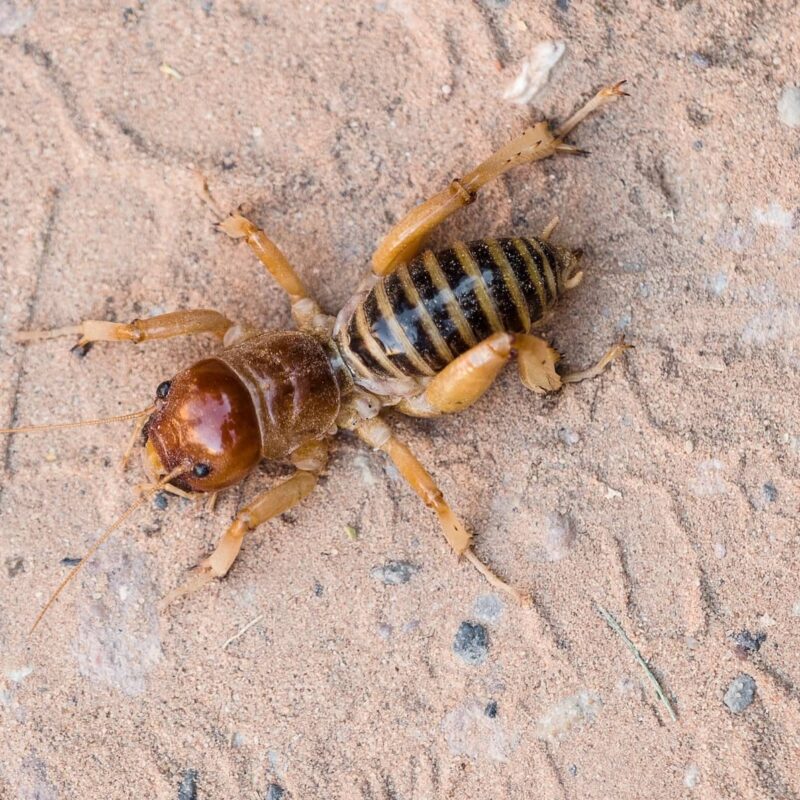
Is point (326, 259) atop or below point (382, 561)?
atop

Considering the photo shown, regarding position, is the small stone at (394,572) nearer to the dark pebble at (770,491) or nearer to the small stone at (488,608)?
the small stone at (488,608)

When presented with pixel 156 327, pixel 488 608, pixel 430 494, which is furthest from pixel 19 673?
pixel 488 608

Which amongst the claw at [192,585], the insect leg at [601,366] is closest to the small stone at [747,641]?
the insect leg at [601,366]

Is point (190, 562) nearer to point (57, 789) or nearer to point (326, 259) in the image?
point (57, 789)

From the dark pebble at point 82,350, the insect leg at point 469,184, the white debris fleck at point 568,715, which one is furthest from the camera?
the dark pebble at point 82,350

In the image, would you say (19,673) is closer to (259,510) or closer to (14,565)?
(14,565)

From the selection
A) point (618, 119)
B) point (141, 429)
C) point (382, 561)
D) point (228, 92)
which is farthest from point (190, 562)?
point (618, 119)
